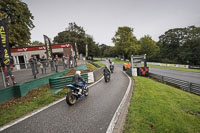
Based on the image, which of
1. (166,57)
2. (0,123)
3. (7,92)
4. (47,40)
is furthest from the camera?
(166,57)

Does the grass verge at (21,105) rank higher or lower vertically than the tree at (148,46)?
lower

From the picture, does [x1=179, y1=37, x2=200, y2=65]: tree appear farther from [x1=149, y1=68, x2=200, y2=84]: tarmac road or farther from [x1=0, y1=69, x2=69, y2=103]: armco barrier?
[x1=0, y1=69, x2=69, y2=103]: armco barrier

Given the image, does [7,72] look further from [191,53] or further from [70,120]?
[191,53]

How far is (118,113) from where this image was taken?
3.85 metres

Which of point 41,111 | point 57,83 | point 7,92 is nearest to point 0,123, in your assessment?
point 41,111

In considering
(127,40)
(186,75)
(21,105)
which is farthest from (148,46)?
(21,105)

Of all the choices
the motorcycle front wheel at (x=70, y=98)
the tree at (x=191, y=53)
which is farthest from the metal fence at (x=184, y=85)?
the tree at (x=191, y=53)

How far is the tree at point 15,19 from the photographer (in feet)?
52.3

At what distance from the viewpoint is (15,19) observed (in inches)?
687

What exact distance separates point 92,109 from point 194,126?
3654 mm

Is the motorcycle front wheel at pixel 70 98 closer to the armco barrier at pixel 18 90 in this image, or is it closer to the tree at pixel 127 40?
the armco barrier at pixel 18 90

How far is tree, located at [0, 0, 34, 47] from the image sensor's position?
52.3 ft

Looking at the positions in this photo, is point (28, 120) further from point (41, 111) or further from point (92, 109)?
point (92, 109)

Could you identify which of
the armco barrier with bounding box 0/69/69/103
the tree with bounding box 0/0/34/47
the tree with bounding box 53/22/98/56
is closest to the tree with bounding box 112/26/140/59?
the tree with bounding box 53/22/98/56
